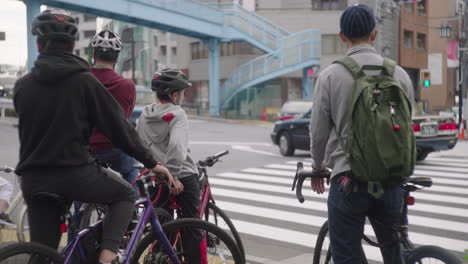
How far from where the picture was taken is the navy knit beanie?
2.83m

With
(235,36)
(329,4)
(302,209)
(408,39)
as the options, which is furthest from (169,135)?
(329,4)

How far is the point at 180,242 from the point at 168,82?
1.11 meters

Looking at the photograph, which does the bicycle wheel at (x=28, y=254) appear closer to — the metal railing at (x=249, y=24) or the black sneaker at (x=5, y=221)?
the black sneaker at (x=5, y=221)

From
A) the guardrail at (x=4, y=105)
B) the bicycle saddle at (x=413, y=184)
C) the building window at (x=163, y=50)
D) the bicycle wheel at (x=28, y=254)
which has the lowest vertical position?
the bicycle wheel at (x=28, y=254)

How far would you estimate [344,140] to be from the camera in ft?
9.06

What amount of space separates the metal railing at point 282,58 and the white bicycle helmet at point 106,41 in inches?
1229

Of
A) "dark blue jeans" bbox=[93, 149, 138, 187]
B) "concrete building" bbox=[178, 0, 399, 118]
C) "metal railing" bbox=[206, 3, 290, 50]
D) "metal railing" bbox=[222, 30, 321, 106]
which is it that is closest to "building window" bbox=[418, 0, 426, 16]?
"concrete building" bbox=[178, 0, 399, 118]

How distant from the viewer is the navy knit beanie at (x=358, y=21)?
283 cm

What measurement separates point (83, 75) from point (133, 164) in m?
1.64

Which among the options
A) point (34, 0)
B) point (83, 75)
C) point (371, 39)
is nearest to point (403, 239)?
point (371, 39)

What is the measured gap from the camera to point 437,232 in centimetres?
696

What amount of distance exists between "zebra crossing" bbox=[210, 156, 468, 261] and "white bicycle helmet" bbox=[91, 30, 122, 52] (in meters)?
3.29

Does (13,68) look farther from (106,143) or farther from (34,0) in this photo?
(106,143)

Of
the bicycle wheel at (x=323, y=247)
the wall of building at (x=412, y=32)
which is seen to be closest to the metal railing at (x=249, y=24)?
the wall of building at (x=412, y=32)
